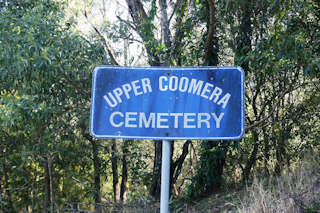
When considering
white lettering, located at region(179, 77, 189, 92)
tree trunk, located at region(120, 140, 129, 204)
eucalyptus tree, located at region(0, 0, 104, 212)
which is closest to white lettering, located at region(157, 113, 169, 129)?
white lettering, located at region(179, 77, 189, 92)

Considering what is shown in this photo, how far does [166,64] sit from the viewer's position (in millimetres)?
6758

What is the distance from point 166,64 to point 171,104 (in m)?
4.49

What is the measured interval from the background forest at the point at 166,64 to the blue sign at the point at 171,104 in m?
2.05

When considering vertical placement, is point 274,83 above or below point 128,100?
above

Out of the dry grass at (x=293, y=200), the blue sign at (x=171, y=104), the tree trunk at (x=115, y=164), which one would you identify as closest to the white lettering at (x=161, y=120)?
the blue sign at (x=171, y=104)

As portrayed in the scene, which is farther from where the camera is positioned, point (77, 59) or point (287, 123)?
point (287, 123)

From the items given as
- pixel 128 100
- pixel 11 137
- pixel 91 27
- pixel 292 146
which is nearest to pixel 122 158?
pixel 11 137

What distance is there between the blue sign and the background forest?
205 cm

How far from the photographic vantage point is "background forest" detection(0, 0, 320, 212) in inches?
206

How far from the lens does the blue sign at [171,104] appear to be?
2.29 metres

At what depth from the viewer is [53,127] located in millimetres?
6797

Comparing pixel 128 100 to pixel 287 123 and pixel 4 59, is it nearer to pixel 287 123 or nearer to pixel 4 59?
pixel 4 59

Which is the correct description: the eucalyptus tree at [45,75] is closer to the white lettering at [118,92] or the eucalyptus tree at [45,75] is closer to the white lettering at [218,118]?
the white lettering at [118,92]

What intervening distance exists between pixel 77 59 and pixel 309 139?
5330 mm
